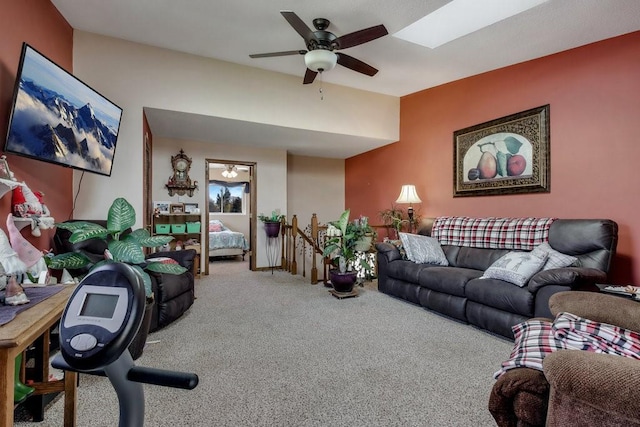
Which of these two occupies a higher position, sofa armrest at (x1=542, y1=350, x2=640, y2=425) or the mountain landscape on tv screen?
the mountain landscape on tv screen

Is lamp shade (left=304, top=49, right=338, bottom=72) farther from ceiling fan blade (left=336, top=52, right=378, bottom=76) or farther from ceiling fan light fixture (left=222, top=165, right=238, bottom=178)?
ceiling fan light fixture (left=222, top=165, right=238, bottom=178)

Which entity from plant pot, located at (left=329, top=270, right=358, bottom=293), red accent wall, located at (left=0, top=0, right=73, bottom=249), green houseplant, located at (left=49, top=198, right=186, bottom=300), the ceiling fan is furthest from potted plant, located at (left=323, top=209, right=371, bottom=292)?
red accent wall, located at (left=0, top=0, right=73, bottom=249)

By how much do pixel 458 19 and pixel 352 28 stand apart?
1064mm

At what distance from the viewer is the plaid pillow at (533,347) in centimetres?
121

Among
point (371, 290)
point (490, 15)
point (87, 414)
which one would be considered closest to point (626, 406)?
point (87, 414)

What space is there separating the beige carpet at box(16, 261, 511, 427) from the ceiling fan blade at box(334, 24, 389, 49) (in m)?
2.51

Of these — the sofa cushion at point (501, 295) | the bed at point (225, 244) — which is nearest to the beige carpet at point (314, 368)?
the sofa cushion at point (501, 295)

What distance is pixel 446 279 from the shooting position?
3123mm

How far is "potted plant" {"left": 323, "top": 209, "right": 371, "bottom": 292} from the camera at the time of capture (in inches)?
152

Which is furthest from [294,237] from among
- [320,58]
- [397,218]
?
[320,58]

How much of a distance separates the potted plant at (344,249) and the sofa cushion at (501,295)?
4.55 feet

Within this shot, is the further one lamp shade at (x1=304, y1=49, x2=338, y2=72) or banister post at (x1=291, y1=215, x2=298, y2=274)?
banister post at (x1=291, y1=215, x2=298, y2=274)

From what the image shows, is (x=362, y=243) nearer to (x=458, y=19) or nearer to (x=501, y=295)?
(x=501, y=295)

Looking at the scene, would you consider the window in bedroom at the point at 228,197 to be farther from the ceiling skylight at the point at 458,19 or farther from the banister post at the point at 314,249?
the ceiling skylight at the point at 458,19
